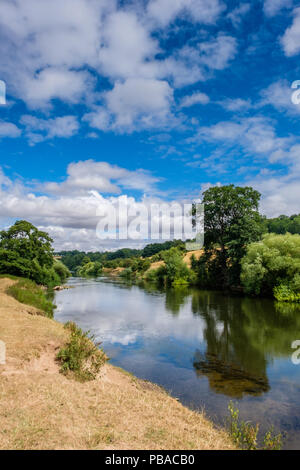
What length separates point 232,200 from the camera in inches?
1551

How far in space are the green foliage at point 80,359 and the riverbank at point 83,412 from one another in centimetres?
25

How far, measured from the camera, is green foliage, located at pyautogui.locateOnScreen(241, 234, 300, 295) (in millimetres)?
28734

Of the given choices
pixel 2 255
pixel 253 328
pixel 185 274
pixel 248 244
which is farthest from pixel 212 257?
pixel 2 255

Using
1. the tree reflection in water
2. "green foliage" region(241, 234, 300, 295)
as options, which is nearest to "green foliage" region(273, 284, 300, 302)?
"green foliage" region(241, 234, 300, 295)

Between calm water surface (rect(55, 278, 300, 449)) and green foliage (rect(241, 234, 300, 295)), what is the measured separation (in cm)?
440

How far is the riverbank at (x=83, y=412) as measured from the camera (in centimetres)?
517

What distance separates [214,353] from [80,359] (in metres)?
7.46

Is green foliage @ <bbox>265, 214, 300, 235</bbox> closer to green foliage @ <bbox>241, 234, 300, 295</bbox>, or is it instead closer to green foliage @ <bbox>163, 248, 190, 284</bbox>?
green foliage @ <bbox>163, 248, 190, 284</bbox>

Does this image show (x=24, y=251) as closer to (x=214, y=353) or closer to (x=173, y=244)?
(x=214, y=353)

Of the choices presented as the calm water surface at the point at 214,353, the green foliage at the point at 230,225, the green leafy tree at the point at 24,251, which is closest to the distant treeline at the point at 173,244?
the green foliage at the point at 230,225

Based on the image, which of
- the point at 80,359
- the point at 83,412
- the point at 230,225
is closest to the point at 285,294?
the point at 230,225

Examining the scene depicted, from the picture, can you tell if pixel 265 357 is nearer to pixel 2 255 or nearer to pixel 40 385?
pixel 40 385

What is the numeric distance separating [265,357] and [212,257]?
3036 centimetres

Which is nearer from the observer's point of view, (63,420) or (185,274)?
(63,420)
